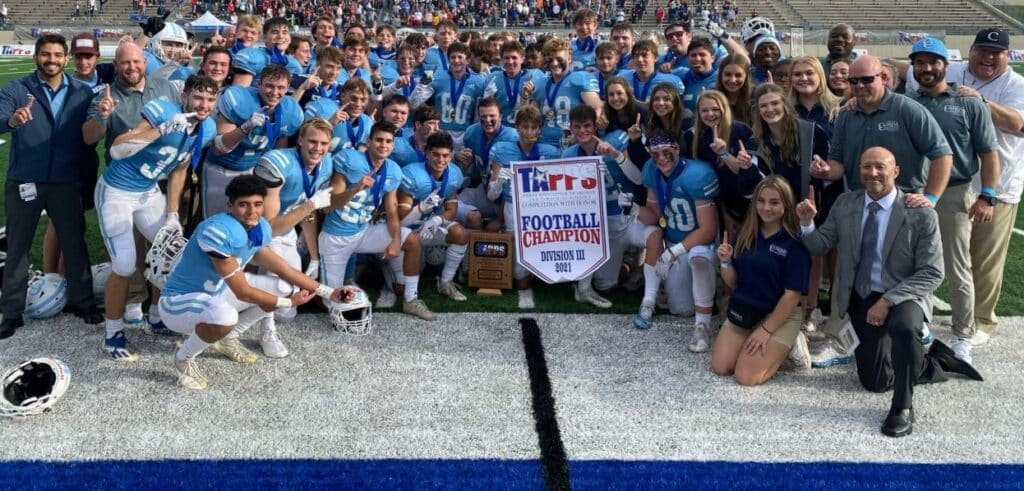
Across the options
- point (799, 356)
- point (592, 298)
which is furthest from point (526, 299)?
point (799, 356)

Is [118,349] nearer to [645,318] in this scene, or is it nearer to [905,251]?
[645,318]

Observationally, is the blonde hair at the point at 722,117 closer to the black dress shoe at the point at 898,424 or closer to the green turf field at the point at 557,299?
the green turf field at the point at 557,299

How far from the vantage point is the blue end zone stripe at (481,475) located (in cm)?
380

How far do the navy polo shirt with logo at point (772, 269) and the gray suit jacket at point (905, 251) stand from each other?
26 cm

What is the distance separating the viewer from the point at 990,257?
5516 mm

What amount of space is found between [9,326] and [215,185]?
1614 mm

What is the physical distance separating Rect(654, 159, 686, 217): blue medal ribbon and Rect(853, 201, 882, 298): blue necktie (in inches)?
54.7

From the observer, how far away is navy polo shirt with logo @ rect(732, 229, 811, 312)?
4.90m

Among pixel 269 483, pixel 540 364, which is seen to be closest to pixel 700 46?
pixel 540 364

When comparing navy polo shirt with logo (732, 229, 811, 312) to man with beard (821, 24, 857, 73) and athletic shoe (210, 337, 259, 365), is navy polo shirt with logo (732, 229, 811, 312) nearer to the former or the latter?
man with beard (821, 24, 857, 73)

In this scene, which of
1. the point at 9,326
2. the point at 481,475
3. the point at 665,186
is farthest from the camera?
the point at 665,186

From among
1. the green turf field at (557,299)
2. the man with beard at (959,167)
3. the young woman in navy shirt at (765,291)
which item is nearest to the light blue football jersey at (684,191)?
the young woman in navy shirt at (765,291)

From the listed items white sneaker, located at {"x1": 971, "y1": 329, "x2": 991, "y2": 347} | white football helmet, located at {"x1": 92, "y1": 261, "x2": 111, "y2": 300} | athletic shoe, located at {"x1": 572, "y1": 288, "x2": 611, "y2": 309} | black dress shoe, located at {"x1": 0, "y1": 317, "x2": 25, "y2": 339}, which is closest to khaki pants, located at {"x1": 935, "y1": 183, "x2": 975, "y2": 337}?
white sneaker, located at {"x1": 971, "y1": 329, "x2": 991, "y2": 347}

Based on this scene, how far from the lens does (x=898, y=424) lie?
4.31 metres
